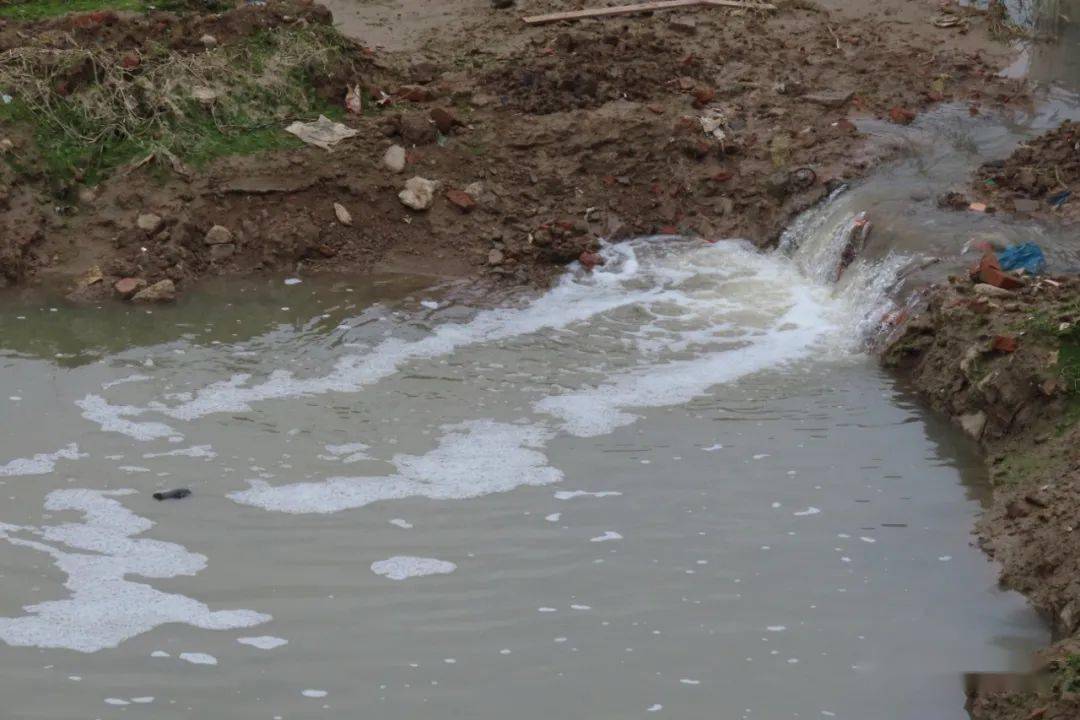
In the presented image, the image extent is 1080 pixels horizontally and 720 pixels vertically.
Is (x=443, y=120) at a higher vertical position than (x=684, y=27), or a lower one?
lower

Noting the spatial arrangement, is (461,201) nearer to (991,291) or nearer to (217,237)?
(217,237)

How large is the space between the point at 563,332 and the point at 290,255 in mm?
2068

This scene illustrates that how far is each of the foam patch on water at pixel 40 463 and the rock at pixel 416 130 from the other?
12.5 ft

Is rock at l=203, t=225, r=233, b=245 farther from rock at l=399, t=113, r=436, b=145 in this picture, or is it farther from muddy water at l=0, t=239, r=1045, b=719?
rock at l=399, t=113, r=436, b=145

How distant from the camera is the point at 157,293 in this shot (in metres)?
8.14

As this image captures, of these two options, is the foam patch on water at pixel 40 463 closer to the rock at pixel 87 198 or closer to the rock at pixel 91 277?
the rock at pixel 91 277

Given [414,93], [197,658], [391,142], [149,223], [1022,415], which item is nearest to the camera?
[197,658]

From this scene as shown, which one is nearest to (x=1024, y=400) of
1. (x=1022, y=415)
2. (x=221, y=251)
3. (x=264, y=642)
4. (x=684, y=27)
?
(x=1022, y=415)

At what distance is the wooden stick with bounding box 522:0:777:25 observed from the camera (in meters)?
11.1

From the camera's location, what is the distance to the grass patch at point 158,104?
8891 mm

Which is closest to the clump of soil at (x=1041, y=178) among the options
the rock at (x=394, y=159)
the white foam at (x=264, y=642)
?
the rock at (x=394, y=159)

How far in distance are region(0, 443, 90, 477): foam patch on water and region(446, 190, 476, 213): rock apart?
3517 mm

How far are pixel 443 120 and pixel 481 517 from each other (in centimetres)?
447

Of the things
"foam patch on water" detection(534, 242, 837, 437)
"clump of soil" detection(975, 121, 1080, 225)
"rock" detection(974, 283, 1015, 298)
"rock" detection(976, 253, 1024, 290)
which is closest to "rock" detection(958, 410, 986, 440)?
"rock" detection(974, 283, 1015, 298)
